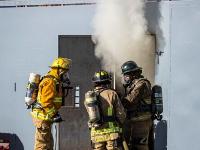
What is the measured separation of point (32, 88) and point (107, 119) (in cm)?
150

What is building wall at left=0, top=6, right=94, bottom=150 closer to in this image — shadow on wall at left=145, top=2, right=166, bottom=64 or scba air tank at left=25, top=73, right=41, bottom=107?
scba air tank at left=25, top=73, right=41, bottom=107

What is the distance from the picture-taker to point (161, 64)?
27.2ft

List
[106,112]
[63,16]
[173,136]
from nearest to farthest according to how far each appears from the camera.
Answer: [106,112] → [173,136] → [63,16]

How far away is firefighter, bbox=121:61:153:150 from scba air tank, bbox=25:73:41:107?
145cm

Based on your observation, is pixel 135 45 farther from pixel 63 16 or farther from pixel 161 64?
pixel 63 16

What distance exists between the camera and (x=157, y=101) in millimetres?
7914

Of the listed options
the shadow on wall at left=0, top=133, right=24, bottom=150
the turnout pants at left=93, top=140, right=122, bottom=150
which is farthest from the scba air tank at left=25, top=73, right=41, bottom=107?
the turnout pants at left=93, top=140, right=122, bottom=150

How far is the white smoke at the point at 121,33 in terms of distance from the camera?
328 inches

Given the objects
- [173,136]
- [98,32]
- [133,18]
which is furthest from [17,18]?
[173,136]

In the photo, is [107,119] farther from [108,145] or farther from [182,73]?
[182,73]

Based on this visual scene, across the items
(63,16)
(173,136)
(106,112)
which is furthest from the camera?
(63,16)

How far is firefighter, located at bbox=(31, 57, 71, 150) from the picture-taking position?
791 centimetres

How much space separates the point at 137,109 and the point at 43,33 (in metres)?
2.28

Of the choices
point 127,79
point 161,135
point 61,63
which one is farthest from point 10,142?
point 161,135
